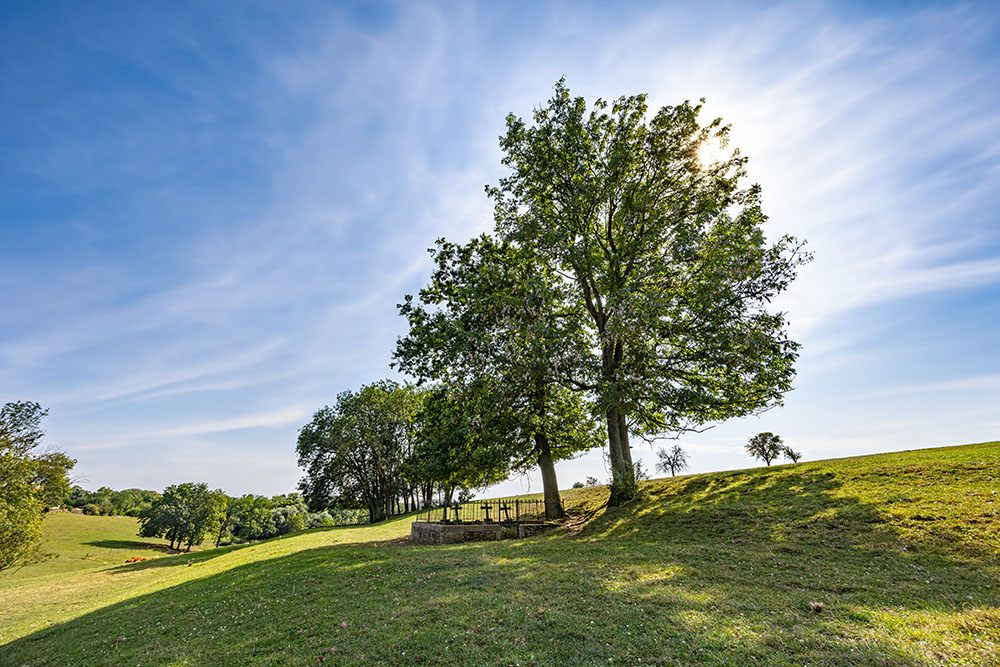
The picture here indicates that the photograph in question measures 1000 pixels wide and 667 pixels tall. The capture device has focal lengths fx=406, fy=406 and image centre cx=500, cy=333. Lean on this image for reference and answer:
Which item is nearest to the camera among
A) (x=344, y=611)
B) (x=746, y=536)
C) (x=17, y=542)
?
(x=344, y=611)

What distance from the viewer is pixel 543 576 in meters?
11.1

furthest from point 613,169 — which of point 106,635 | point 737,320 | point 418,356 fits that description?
point 106,635

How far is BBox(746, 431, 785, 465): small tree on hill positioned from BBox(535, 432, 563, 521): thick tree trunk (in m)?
13.5

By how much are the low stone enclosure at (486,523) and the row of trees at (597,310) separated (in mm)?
1638

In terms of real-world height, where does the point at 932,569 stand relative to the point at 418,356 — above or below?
below

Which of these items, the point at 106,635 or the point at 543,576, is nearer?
the point at 543,576

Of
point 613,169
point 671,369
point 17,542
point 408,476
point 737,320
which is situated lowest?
point 17,542

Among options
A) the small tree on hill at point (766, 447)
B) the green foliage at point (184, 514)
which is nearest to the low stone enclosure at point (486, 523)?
the small tree on hill at point (766, 447)

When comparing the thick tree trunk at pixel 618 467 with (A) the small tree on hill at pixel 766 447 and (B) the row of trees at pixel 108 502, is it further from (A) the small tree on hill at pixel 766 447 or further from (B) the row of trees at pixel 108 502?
Answer: (B) the row of trees at pixel 108 502

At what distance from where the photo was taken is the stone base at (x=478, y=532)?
67.7 feet

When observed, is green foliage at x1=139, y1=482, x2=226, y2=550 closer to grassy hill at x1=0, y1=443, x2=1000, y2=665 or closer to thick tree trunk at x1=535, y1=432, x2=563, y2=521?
grassy hill at x1=0, y1=443, x2=1000, y2=665

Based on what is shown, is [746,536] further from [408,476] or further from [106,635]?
[106,635]

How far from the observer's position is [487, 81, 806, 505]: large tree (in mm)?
16859

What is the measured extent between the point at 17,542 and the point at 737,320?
41288 mm
